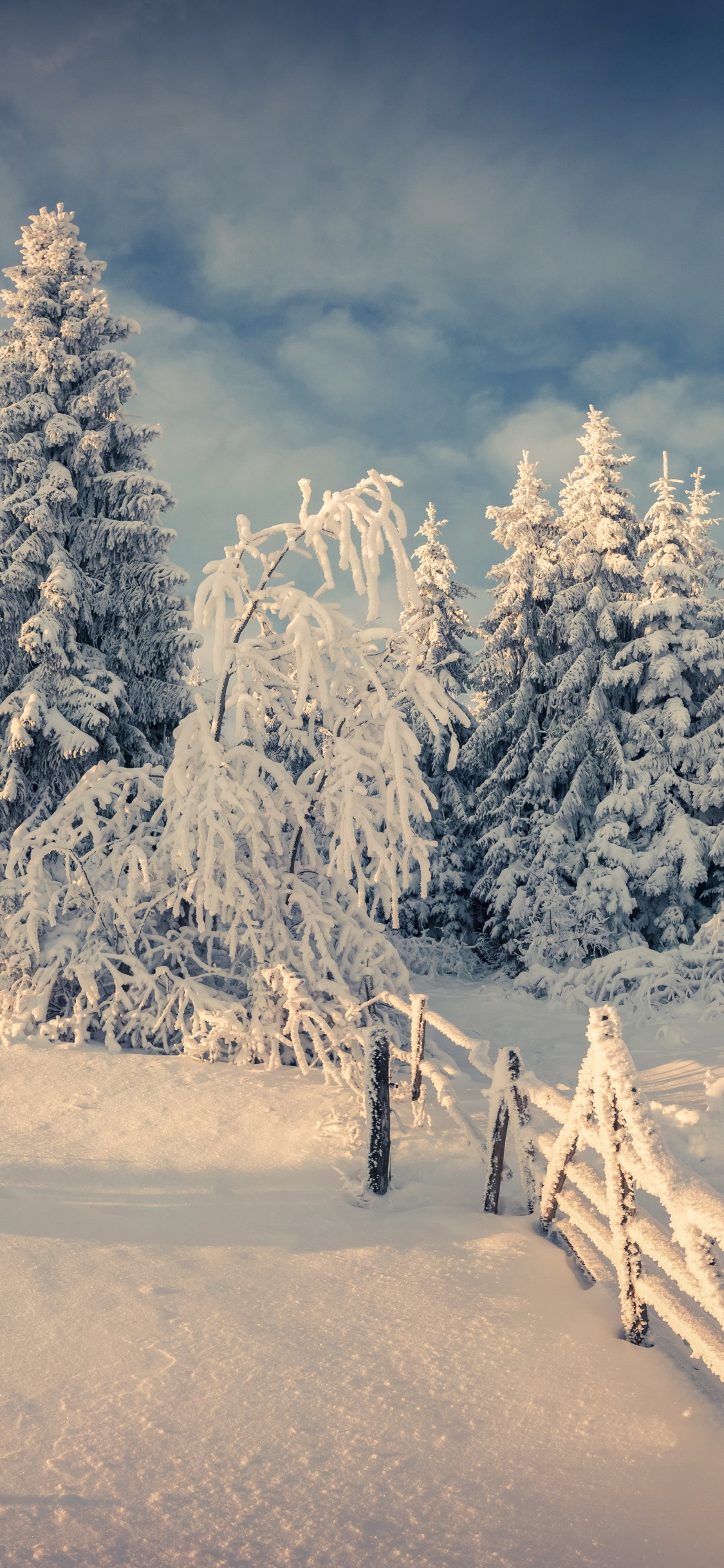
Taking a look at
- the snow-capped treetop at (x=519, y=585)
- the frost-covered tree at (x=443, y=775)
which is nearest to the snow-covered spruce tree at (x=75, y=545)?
the frost-covered tree at (x=443, y=775)

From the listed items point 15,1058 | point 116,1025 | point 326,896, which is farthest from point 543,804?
point 15,1058

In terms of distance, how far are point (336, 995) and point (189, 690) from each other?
677 centimetres

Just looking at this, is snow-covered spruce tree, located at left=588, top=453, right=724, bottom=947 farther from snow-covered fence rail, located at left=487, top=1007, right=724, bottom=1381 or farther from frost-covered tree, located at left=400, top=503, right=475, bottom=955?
snow-covered fence rail, located at left=487, top=1007, right=724, bottom=1381

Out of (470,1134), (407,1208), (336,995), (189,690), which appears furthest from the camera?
(189,690)

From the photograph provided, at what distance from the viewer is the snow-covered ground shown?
2.38 metres

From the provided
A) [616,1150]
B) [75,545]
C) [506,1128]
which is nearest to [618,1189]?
[616,1150]

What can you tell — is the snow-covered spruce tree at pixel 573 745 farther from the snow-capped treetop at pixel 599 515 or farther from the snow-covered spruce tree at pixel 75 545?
the snow-covered spruce tree at pixel 75 545

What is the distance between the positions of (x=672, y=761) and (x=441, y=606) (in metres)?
7.24

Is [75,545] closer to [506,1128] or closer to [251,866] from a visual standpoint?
[251,866]

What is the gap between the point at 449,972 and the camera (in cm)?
1969

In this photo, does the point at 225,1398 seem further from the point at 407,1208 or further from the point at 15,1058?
the point at 15,1058

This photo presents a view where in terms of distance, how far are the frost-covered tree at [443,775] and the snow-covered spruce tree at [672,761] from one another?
4.16 m

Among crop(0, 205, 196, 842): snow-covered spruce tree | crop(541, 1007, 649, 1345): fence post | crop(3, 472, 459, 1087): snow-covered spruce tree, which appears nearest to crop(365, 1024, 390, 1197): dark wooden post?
crop(541, 1007, 649, 1345): fence post

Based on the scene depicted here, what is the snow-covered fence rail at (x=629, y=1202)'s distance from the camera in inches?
115
